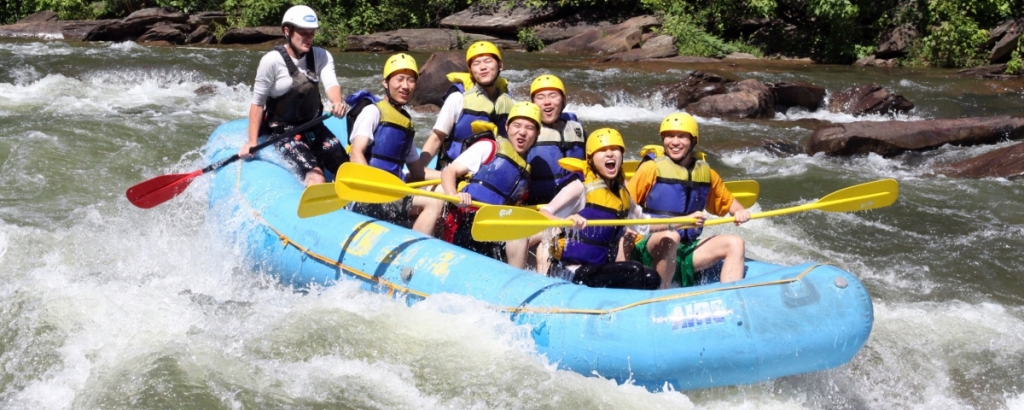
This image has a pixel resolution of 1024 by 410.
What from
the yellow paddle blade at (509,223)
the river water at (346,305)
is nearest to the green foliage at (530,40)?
the river water at (346,305)

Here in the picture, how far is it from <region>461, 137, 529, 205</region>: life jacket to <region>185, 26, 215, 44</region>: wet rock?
14830 mm

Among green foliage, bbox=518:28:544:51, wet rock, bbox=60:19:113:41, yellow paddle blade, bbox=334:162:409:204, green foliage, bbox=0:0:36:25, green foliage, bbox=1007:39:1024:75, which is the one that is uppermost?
green foliage, bbox=1007:39:1024:75

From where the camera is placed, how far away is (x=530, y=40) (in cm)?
1809

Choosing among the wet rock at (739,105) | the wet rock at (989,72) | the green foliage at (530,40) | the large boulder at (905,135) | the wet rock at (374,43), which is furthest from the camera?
the green foliage at (530,40)

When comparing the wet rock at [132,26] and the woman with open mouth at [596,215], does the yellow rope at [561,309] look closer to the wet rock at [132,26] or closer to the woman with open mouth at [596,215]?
the woman with open mouth at [596,215]

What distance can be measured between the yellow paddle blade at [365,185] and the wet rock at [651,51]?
11719mm

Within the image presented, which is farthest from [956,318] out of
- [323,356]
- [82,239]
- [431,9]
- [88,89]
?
[431,9]

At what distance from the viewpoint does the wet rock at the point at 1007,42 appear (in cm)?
1488

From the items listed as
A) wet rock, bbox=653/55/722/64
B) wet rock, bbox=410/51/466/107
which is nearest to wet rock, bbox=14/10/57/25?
wet rock, bbox=410/51/466/107

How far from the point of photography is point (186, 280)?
5293 mm

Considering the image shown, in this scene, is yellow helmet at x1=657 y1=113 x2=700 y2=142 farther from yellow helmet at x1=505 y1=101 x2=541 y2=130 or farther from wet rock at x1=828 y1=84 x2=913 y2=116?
wet rock at x1=828 y1=84 x2=913 y2=116

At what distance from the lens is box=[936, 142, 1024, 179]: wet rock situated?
900 centimetres

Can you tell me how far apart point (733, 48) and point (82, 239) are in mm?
13141

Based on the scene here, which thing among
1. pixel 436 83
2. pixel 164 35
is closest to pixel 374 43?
pixel 164 35
